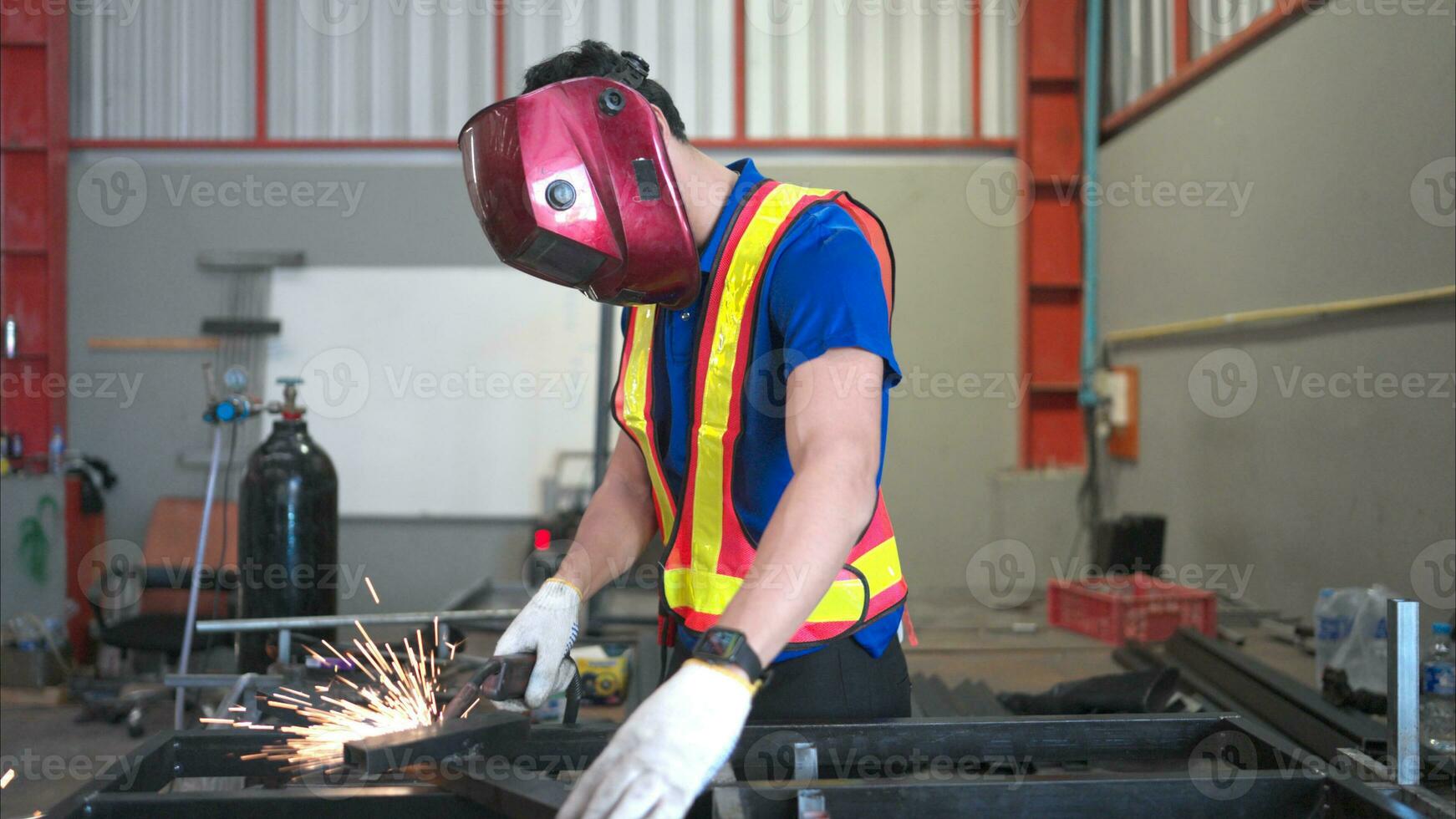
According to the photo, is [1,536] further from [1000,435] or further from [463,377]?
[1000,435]

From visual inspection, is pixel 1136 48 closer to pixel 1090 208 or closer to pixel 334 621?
pixel 1090 208

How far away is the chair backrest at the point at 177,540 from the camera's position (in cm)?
554

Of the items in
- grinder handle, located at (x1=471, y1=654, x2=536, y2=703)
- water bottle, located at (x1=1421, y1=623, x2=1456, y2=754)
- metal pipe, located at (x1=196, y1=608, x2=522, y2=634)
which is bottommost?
water bottle, located at (x1=1421, y1=623, x2=1456, y2=754)

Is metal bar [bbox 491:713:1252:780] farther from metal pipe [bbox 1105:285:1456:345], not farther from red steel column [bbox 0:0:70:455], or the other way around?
red steel column [bbox 0:0:70:455]

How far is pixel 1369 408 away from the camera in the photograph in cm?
364

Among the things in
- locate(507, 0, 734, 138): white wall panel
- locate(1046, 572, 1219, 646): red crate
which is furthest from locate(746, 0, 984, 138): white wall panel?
locate(1046, 572, 1219, 646): red crate

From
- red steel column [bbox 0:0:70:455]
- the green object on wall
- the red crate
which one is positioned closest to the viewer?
the red crate

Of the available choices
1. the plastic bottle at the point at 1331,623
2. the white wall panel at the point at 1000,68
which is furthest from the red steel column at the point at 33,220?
the plastic bottle at the point at 1331,623

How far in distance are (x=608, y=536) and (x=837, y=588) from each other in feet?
1.42

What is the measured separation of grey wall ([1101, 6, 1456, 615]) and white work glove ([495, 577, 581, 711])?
287 cm

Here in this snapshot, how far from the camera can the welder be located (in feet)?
3.84

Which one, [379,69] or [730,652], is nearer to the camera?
[730,652]

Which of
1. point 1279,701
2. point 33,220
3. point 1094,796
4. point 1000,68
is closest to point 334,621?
point 1094,796

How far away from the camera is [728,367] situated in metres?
1.36
